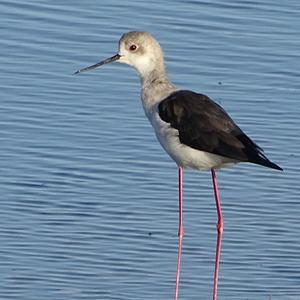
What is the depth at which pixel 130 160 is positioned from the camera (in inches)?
456

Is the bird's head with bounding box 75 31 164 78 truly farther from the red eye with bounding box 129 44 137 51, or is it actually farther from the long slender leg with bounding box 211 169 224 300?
the long slender leg with bounding box 211 169 224 300

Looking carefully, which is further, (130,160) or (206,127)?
(130,160)

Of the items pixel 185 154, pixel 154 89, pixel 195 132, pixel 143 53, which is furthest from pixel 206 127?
pixel 143 53

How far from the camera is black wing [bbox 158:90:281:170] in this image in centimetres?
899

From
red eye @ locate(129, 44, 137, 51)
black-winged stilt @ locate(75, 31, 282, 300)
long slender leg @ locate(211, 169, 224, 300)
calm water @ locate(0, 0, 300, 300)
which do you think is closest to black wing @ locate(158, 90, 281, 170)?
black-winged stilt @ locate(75, 31, 282, 300)

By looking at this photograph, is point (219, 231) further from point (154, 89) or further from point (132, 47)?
point (132, 47)

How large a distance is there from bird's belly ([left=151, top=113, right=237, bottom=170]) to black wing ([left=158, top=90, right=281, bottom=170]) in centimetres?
4

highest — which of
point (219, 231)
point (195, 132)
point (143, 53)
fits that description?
point (143, 53)

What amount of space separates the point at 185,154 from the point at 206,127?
0.23 meters

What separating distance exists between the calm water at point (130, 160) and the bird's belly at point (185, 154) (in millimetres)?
790

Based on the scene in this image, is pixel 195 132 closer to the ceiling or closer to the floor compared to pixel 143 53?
closer to the floor

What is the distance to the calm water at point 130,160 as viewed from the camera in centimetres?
977

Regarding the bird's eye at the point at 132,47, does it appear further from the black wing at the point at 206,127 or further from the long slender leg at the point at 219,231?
the long slender leg at the point at 219,231

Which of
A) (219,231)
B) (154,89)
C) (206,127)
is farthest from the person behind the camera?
(154,89)
